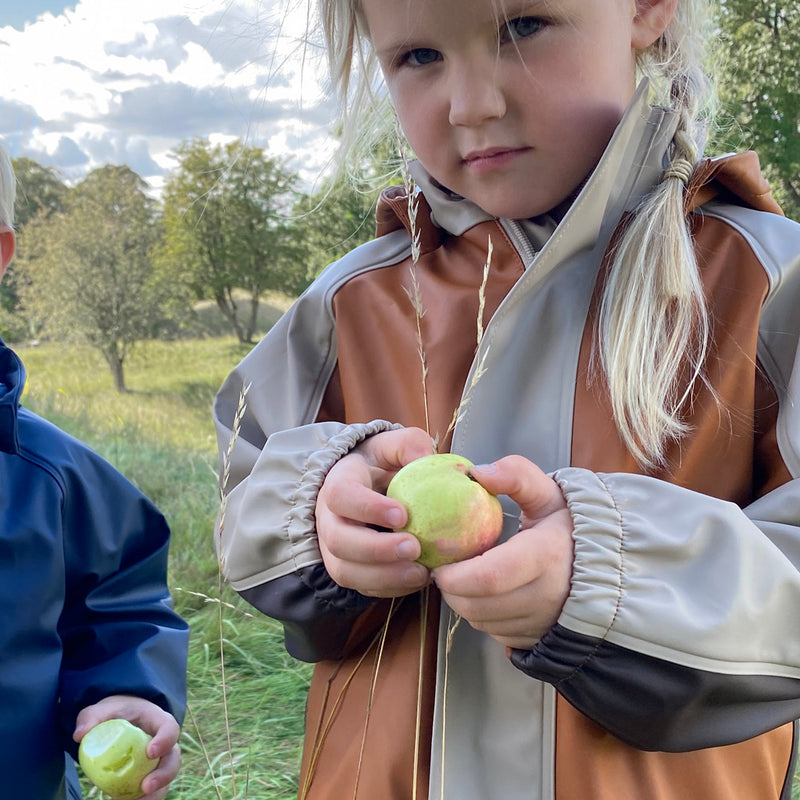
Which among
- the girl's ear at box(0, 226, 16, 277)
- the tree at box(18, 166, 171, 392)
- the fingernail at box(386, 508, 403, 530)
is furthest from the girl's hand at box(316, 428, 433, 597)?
the tree at box(18, 166, 171, 392)

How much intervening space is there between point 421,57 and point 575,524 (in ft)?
2.59

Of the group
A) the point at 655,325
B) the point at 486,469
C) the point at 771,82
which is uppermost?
the point at 771,82

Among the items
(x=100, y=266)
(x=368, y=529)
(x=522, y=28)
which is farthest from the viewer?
(x=100, y=266)

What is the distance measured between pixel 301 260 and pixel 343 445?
41.5 feet

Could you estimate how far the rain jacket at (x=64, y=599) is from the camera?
143 centimetres

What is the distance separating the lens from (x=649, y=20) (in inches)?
53.6

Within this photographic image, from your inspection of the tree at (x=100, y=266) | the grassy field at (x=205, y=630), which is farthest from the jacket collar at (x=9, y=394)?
the tree at (x=100, y=266)

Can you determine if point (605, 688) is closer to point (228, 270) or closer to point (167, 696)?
point (167, 696)

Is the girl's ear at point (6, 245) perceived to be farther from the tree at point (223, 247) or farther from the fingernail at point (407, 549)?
the tree at point (223, 247)

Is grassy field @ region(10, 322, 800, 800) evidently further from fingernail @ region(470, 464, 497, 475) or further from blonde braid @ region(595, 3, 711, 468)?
blonde braid @ region(595, 3, 711, 468)

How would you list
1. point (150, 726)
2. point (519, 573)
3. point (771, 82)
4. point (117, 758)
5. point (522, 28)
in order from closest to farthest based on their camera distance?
point (519, 573) < point (522, 28) < point (117, 758) < point (150, 726) < point (771, 82)

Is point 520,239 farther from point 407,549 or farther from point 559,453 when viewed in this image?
point 407,549

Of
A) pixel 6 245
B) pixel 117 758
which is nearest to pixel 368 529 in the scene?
pixel 117 758

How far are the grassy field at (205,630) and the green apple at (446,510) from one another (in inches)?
12.1
